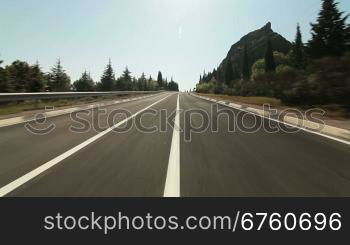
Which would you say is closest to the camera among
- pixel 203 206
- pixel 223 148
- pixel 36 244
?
pixel 36 244

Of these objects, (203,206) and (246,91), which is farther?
(246,91)

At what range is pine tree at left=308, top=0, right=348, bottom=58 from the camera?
45.6 metres

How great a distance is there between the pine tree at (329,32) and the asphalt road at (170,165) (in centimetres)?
3792

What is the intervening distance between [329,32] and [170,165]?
44.7m

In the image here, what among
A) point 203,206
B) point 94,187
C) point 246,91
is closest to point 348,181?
point 203,206

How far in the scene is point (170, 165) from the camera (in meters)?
7.09

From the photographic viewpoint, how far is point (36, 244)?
12.3 ft

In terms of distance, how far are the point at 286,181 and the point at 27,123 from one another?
10.4 metres

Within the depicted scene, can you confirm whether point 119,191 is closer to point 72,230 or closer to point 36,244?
point 72,230

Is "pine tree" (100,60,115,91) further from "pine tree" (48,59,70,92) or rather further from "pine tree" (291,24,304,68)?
"pine tree" (291,24,304,68)

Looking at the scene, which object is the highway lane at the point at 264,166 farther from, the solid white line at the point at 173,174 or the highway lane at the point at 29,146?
the highway lane at the point at 29,146

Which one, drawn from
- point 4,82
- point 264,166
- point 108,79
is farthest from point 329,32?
point 108,79

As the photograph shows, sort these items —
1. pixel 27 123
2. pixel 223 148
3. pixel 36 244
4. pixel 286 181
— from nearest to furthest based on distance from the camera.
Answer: pixel 36 244 < pixel 286 181 < pixel 223 148 < pixel 27 123

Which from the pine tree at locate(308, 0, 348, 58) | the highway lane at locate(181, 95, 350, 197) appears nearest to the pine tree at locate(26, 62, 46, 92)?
the pine tree at locate(308, 0, 348, 58)
